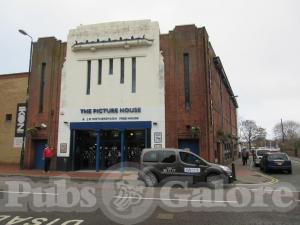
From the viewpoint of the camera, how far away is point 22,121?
2539cm

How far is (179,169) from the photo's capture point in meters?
14.7

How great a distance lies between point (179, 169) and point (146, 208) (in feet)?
19.0

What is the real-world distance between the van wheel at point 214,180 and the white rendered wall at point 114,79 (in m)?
7.23

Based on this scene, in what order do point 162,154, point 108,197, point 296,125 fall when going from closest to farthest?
point 108,197
point 162,154
point 296,125

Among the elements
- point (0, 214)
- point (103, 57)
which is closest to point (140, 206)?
point (0, 214)

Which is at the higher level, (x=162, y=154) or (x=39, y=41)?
(x=39, y=41)

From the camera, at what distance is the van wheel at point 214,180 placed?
47.0ft

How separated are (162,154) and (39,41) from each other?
15326 millimetres

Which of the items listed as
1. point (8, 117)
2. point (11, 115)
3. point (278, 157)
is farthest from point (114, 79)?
point (278, 157)

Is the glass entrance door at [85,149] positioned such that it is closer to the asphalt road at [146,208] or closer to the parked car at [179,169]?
the parked car at [179,169]

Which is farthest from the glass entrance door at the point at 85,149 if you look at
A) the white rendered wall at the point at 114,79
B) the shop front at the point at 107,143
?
the white rendered wall at the point at 114,79

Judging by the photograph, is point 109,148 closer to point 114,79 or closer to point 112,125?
point 112,125

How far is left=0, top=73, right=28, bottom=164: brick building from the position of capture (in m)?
25.4

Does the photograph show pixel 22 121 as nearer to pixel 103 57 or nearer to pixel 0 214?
pixel 103 57
